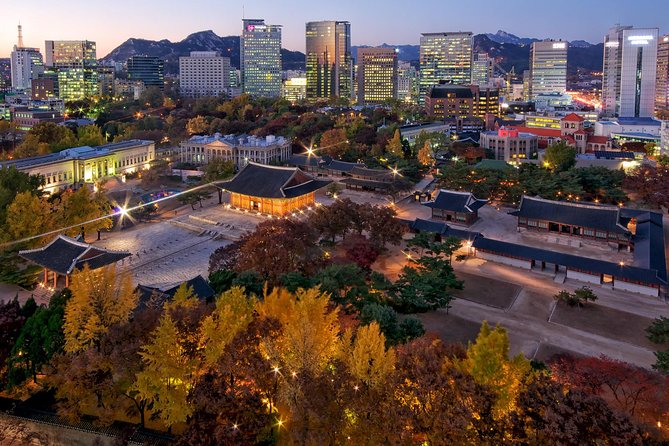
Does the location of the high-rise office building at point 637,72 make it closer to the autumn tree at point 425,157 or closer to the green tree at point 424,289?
the autumn tree at point 425,157

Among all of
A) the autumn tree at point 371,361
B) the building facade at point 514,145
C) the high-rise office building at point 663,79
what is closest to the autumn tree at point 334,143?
the building facade at point 514,145

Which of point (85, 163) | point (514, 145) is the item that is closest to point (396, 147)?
point (514, 145)

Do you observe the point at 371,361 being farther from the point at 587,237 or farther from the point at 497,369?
the point at 587,237

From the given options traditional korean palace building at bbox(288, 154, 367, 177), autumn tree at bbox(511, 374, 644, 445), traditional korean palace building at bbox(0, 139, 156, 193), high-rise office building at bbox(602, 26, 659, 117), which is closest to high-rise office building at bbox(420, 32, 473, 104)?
high-rise office building at bbox(602, 26, 659, 117)

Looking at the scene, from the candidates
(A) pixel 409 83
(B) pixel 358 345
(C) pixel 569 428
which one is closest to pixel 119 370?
(B) pixel 358 345

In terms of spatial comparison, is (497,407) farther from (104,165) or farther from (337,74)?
(337,74)

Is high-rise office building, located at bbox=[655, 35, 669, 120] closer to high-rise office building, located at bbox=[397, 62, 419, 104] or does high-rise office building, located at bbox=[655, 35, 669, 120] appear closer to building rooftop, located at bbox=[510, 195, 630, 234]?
high-rise office building, located at bbox=[397, 62, 419, 104]
